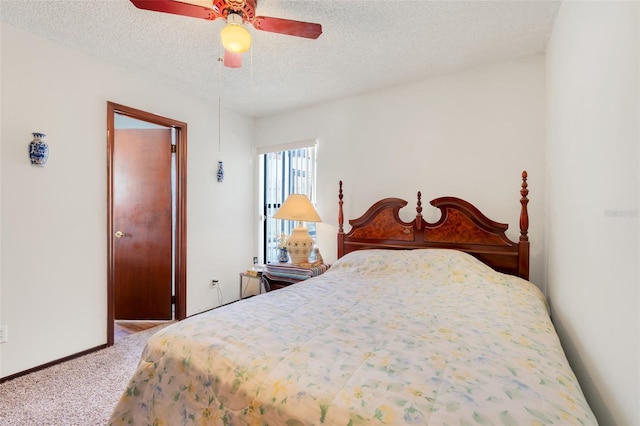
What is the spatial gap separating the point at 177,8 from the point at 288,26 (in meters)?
0.55

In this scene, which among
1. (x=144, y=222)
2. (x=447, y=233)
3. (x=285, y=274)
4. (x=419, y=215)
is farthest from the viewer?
(x=144, y=222)

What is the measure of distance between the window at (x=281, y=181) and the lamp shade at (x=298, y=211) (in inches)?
17.5

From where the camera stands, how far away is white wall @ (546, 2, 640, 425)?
83 cm

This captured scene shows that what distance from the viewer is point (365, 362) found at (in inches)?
37.6

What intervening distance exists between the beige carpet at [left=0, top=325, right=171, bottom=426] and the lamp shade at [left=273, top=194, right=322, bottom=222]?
1668 millimetres

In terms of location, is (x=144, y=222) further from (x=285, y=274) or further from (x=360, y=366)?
(x=360, y=366)

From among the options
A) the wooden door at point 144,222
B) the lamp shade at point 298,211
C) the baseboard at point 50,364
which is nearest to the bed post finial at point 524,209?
the lamp shade at point 298,211

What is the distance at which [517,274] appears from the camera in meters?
2.23

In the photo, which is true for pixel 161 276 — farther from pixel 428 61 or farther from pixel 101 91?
pixel 428 61

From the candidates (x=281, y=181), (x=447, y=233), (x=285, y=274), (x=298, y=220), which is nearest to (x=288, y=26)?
(x=298, y=220)

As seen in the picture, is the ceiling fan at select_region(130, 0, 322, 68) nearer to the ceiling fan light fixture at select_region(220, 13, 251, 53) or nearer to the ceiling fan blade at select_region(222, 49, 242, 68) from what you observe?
the ceiling fan light fixture at select_region(220, 13, 251, 53)

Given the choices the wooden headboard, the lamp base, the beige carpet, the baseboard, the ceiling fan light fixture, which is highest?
the ceiling fan light fixture

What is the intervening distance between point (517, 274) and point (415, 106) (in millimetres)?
1667

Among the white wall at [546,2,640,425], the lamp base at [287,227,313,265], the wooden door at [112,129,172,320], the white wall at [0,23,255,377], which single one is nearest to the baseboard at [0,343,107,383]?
the white wall at [0,23,255,377]
